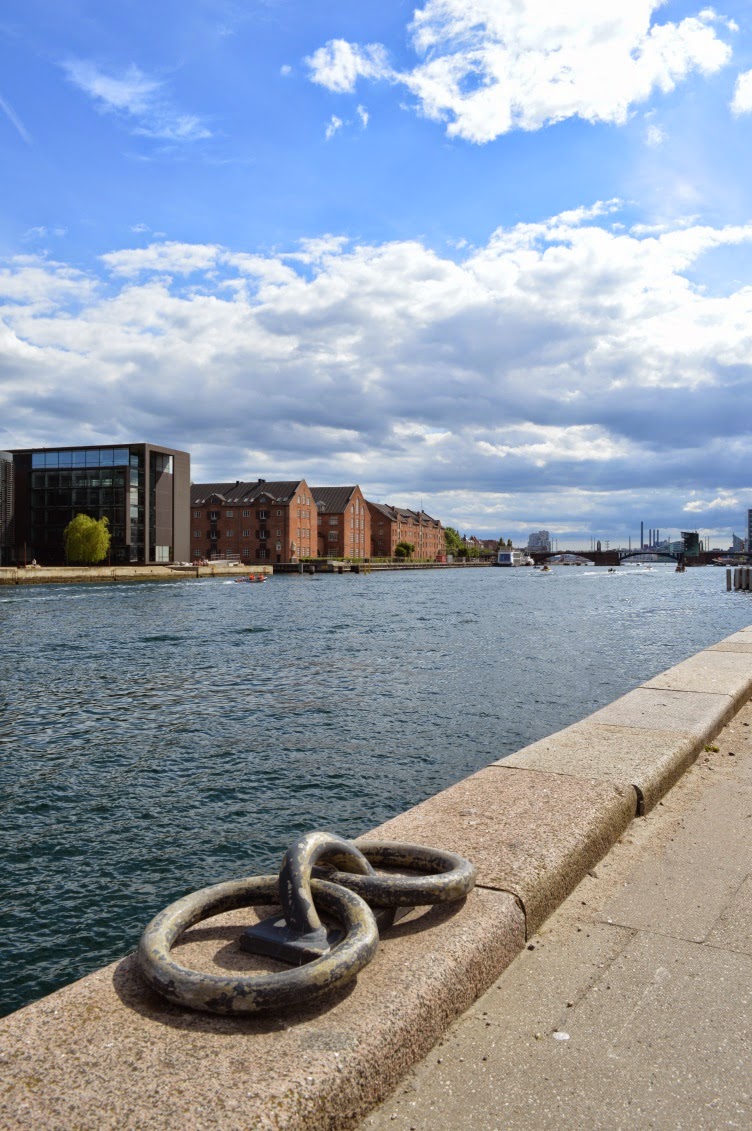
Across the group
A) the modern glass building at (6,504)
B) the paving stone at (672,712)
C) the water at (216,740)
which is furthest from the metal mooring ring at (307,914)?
the modern glass building at (6,504)

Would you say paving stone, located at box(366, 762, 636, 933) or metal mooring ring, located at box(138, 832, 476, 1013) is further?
paving stone, located at box(366, 762, 636, 933)

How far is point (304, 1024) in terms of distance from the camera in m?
2.56

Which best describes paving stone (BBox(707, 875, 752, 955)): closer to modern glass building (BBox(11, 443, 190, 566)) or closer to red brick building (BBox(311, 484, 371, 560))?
modern glass building (BBox(11, 443, 190, 566))

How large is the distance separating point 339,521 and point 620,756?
13930cm

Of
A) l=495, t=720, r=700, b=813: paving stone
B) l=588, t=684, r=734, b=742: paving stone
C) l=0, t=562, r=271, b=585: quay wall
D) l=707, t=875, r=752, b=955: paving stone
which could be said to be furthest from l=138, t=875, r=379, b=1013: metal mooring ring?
l=0, t=562, r=271, b=585: quay wall

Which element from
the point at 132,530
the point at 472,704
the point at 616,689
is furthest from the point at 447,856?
the point at 132,530

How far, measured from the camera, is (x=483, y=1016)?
2.91 meters

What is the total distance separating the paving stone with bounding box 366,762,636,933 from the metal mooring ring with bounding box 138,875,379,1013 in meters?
0.78

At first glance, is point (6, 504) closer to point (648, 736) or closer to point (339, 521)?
point (339, 521)

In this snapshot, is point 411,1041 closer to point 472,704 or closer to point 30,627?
point 472,704

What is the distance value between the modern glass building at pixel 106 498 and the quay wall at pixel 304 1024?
9480 centimetres

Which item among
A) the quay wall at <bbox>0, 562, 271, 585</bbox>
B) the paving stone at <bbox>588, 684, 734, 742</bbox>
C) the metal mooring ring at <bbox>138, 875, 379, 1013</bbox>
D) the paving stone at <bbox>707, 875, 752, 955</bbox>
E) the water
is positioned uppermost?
the metal mooring ring at <bbox>138, 875, 379, 1013</bbox>

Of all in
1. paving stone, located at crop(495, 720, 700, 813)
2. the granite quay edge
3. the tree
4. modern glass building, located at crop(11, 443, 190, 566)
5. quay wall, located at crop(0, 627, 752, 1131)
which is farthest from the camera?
modern glass building, located at crop(11, 443, 190, 566)

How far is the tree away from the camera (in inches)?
3406
